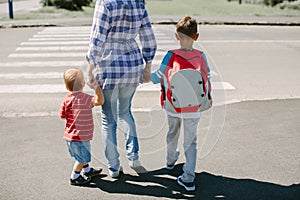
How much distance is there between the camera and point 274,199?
381cm

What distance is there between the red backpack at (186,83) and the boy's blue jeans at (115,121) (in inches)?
15.7

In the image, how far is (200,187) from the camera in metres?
4.02

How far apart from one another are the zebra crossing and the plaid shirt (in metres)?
0.97

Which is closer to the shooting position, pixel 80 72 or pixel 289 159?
pixel 80 72

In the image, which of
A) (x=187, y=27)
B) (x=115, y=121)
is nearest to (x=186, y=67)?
(x=187, y=27)

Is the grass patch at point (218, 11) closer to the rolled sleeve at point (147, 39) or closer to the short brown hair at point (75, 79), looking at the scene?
the rolled sleeve at point (147, 39)

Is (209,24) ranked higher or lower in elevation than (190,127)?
lower

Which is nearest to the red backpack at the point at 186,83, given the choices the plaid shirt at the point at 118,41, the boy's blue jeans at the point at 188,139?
the boy's blue jeans at the point at 188,139

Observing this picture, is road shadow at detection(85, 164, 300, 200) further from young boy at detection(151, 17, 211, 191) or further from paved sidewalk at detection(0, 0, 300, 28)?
paved sidewalk at detection(0, 0, 300, 28)

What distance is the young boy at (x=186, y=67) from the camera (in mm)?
3689

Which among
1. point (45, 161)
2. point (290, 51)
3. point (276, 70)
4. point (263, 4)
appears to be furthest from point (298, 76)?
point (263, 4)

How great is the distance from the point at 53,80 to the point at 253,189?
5.19 meters

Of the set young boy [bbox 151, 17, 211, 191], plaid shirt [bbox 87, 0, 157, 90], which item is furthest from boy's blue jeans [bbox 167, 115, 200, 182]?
plaid shirt [bbox 87, 0, 157, 90]

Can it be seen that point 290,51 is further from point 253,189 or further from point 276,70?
point 253,189
